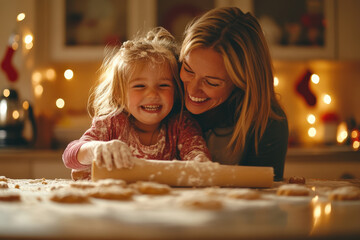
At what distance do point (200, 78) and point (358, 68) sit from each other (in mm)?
2106

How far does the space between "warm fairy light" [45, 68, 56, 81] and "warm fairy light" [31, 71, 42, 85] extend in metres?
0.08

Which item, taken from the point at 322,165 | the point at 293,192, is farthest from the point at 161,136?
the point at 322,165

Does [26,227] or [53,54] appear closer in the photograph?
[26,227]

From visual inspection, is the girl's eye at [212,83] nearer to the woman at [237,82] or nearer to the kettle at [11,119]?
the woman at [237,82]

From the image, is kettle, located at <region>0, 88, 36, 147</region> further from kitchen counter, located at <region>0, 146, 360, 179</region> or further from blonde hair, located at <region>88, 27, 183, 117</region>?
blonde hair, located at <region>88, 27, 183, 117</region>

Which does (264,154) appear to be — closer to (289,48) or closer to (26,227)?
(26,227)

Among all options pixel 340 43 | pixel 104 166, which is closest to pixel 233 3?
pixel 340 43

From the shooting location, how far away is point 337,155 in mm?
2332

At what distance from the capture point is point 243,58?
1225 mm

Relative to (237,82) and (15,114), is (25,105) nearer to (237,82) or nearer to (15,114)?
(15,114)

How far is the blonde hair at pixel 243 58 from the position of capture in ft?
4.00

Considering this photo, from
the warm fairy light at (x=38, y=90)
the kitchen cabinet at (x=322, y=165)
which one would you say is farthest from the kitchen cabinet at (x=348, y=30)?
the warm fairy light at (x=38, y=90)

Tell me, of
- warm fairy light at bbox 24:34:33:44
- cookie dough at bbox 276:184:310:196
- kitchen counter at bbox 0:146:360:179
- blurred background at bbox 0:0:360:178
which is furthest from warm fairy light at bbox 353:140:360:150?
warm fairy light at bbox 24:34:33:44

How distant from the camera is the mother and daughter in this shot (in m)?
1.22
